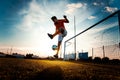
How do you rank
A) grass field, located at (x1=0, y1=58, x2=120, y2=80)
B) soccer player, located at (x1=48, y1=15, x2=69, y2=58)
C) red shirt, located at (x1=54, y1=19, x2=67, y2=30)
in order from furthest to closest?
red shirt, located at (x1=54, y1=19, x2=67, y2=30) < soccer player, located at (x1=48, y1=15, x2=69, y2=58) < grass field, located at (x1=0, y1=58, x2=120, y2=80)

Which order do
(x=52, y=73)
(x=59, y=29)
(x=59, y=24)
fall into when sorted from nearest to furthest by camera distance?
(x=52, y=73) < (x=59, y=29) < (x=59, y=24)

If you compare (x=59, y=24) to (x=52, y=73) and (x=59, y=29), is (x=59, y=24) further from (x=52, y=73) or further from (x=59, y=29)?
(x=52, y=73)

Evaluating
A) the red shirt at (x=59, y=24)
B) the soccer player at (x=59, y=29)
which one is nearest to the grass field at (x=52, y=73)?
the soccer player at (x=59, y=29)

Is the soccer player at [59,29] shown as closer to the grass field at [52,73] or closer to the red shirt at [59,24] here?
the red shirt at [59,24]

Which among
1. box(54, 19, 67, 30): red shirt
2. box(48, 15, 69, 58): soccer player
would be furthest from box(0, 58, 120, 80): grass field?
box(54, 19, 67, 30): red shirt

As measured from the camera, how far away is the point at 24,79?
2393mm

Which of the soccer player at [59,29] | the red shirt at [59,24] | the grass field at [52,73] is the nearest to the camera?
the grass field at [52,73]

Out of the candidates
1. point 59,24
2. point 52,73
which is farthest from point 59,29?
point 52,73

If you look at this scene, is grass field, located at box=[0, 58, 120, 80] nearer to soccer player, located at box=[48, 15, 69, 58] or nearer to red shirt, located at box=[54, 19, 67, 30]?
soccer player, located at box=[48, 15, 69, 58]

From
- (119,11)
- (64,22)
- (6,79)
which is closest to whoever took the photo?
(6,79)

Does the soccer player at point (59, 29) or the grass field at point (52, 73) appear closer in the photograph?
the grass field at point (52, 73)

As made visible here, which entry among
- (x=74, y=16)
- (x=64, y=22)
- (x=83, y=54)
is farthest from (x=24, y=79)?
(x=74, y=16)

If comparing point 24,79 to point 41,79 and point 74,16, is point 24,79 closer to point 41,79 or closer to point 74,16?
point 41,79

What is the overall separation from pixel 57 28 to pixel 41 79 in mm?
8424
